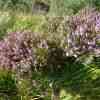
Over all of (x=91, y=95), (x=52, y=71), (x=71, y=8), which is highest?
(x=71, y=8)

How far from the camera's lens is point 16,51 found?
3.21 m

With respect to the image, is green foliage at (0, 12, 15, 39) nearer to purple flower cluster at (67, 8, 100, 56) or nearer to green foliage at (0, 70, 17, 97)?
green foliage at (0, 70, 17, 97)

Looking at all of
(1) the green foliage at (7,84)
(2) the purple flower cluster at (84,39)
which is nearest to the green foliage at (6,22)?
(1) the green foliage at (7,84)

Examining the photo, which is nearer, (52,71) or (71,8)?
(52,71)

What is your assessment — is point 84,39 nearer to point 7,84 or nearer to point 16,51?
point 16,51

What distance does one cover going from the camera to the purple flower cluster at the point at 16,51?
10.5 ft

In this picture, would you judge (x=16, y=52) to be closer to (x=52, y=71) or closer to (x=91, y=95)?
(x=52, y=71)

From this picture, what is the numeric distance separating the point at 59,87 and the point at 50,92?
0.09 m

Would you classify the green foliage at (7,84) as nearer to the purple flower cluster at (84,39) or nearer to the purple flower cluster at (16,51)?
the purple flower cluster at (16,51)

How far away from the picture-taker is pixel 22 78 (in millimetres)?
3189

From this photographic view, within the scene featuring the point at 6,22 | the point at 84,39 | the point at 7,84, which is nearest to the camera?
the point at 84,39

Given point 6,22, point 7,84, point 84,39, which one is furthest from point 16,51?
point 6,22

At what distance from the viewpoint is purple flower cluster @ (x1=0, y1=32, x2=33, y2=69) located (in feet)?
10.5

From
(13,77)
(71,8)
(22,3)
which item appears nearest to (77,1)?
(71,8)
